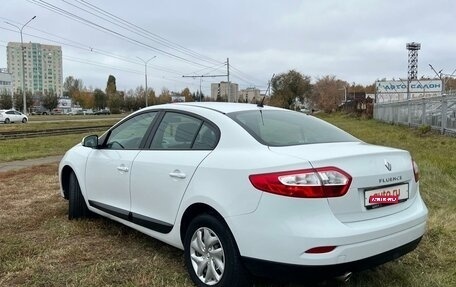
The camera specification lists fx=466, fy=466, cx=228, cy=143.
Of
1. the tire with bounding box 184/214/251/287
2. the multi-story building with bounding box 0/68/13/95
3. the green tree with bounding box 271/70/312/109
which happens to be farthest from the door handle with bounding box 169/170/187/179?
the multi-story building with bounding box 0/68/13/95

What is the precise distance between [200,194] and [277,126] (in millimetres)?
950

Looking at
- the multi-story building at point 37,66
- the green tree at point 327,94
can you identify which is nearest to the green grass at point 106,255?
the green tree at point 327,94

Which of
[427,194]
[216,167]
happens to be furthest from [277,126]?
[427,194]

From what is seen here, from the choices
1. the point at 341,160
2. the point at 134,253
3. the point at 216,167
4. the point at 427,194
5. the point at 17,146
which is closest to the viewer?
the point at 341,160

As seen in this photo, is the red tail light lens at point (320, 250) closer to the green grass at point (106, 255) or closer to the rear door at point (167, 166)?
the green grass at point (106, 255)

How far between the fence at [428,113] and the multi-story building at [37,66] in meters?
76.9

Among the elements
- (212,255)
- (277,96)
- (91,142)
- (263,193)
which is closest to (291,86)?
(277,96)

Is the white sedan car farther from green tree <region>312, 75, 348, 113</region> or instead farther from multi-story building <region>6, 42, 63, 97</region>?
multi-story building <region>6, 42, 63, 97</region>

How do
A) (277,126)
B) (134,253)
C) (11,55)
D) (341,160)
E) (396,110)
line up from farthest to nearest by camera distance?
(11,55) < (396,110) < (134,253) < (277,126) < (341,160)

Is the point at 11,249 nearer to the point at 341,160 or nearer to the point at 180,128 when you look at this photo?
the point at 180,128

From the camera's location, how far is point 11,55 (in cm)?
10850

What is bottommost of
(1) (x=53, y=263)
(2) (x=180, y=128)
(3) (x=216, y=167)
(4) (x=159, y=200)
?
(1) (x=53, y=263)

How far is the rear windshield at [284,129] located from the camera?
3.70m

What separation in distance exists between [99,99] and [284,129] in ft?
375
